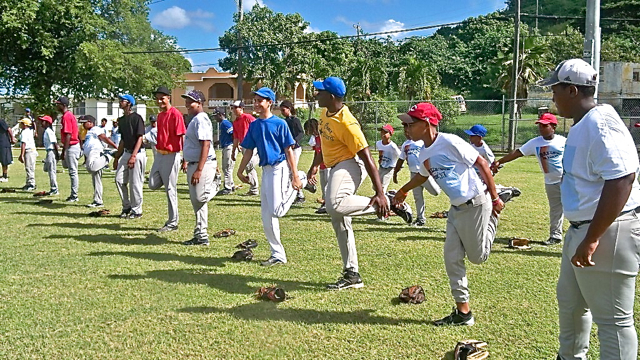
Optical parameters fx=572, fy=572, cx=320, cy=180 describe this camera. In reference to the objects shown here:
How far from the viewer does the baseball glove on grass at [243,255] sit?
23.8 ft

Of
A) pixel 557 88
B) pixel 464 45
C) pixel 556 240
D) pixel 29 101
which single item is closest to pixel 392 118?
pixel 29 101

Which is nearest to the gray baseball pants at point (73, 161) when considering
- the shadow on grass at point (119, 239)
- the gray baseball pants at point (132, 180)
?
the gray baseball pants at point (132, 180)

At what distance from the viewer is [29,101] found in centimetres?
3353

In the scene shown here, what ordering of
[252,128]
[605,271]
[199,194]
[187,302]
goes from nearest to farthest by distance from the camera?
1. [605,271]
2. [187,302]
3. [252,128]
4. [199,194]

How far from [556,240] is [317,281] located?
3.98m

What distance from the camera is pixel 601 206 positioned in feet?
A: 9.75

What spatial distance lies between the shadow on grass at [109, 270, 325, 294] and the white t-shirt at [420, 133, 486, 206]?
6.32 feet

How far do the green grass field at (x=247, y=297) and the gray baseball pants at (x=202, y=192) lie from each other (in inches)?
13.7

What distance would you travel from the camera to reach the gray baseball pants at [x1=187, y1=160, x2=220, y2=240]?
26.6 feet

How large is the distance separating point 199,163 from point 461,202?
14.5 feet

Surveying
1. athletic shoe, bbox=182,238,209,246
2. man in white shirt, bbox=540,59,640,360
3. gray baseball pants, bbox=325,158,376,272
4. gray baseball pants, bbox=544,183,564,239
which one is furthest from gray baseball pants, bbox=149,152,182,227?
A: man in white shirt, bbox=540,59,640,360

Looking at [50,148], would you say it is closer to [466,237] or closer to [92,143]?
[92,143]

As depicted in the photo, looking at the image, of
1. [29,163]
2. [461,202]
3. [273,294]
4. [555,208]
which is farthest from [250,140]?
[29,163]

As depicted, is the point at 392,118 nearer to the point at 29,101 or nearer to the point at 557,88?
the point at 29,101
